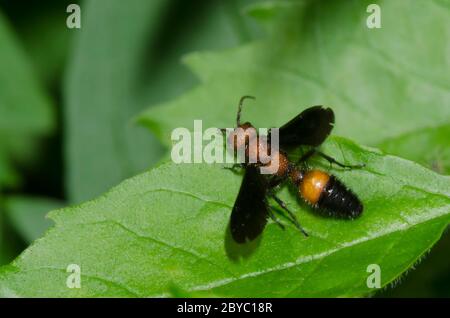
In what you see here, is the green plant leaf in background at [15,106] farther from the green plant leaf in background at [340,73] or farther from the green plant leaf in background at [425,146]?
the green plant leaf in background at [425,146]

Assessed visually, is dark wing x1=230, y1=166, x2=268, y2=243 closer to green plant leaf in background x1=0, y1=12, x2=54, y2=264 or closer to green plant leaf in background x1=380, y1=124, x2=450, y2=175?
green plant leaf in background x1=380, y1=124, x2=450, y2=175

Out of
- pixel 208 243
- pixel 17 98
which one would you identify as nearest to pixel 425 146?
pixel 208 243

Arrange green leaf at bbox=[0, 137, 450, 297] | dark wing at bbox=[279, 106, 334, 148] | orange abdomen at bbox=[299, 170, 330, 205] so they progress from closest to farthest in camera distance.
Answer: green leaf at bbox=[0, 137, 450, 297]
orange abdomen at bbox=[299, 170, 330, 205]
dark wing at bbox=[279, 106, 334, 148]

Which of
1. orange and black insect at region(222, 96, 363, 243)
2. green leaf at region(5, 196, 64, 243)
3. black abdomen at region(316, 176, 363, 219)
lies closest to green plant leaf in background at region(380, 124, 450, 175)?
orange and black insect at region(222, 96, 363, 243)

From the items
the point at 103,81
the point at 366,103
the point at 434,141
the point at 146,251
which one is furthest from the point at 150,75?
the point at 146,251

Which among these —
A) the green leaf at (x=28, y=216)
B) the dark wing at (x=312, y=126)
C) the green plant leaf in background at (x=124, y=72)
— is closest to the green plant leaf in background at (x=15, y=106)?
the green leaf at (x=28, y=216)

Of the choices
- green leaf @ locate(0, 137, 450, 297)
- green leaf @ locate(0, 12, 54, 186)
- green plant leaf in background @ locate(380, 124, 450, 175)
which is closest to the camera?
green leaf @ locate(0, 137, 450, 297)

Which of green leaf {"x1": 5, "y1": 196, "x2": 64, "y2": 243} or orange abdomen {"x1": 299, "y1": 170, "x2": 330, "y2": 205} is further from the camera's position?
green leaf {"x1": 5, "y1": 196, "x2": 64, "y2": 243}
